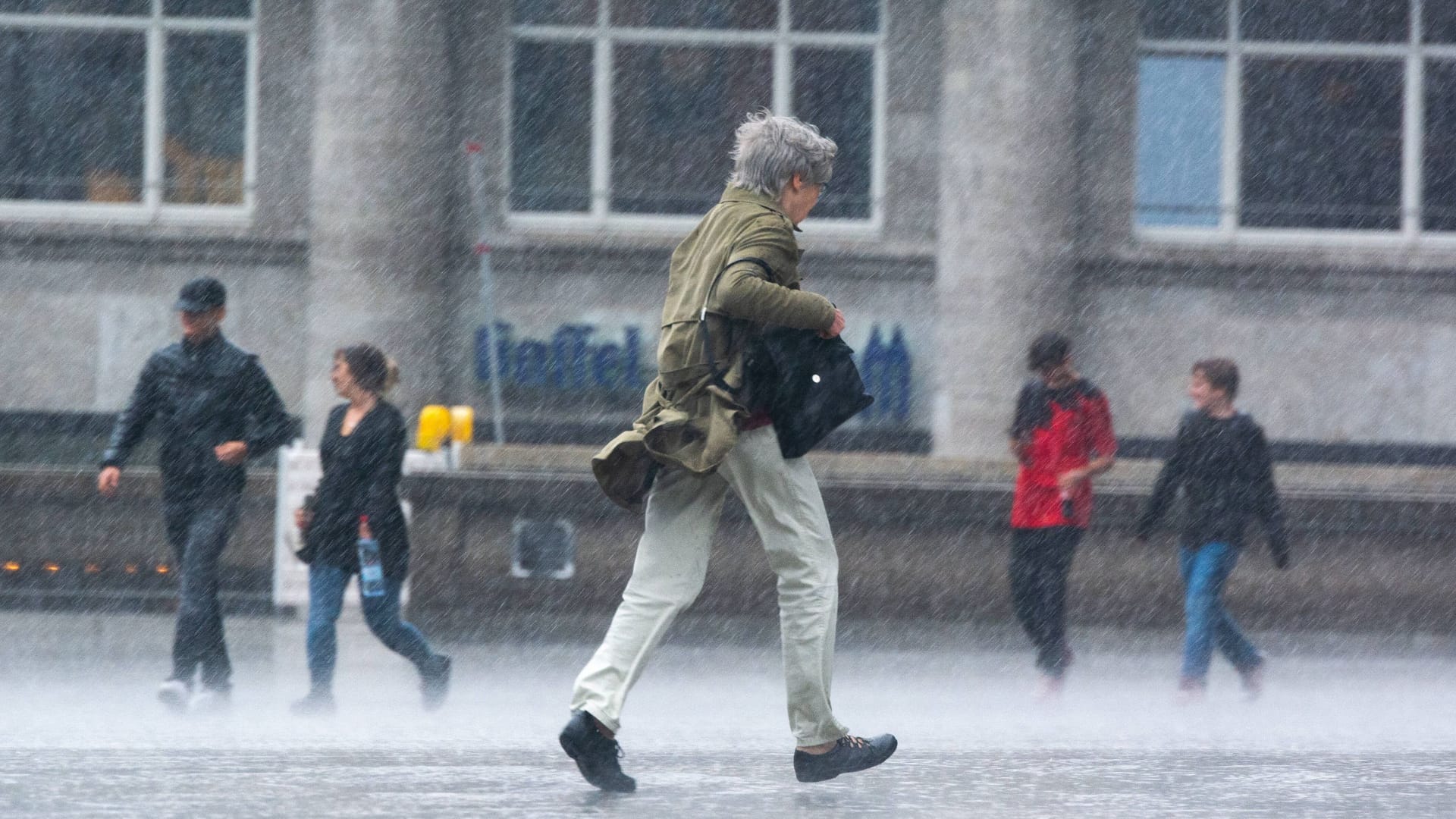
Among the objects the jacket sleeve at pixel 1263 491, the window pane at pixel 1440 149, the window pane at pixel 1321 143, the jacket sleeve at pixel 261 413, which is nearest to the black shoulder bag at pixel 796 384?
the jacket sleeve at pixel 261 413

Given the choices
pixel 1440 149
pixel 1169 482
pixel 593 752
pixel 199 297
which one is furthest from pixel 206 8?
pixel 593 752

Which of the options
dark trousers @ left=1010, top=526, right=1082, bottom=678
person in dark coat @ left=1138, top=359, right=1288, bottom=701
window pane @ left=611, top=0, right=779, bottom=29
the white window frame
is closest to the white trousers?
dark trousers @ left=1010, top=526, right=1082, bottom=678

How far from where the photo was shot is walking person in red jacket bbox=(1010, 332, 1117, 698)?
904 cm

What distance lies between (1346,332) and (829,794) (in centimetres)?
1047

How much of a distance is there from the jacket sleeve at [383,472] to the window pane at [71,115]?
7.92m

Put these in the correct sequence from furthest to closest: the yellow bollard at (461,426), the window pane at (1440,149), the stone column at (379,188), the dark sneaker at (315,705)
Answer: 1. the window pane at (1440,149)
2. the stone column at (379,188)
3. the yellow bollard at (461,426)
4. the dark sneaker at (315,705)

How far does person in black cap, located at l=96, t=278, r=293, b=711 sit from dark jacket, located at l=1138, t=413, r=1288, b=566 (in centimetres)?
421

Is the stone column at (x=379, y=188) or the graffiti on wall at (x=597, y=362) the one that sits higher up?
the stone column at (x=379, y=188)

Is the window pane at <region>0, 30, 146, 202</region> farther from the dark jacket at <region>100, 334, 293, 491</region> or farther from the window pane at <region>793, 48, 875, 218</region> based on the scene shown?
the dark jacket at <region>100, 334, 293, 491</region>

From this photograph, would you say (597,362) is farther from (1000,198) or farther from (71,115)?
(71,115)

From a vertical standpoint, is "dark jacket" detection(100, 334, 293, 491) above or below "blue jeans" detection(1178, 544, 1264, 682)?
above

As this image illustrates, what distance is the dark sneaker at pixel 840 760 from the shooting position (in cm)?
571

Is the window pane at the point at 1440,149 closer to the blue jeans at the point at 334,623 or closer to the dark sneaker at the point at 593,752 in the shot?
the blue jeans at the point at 334,623

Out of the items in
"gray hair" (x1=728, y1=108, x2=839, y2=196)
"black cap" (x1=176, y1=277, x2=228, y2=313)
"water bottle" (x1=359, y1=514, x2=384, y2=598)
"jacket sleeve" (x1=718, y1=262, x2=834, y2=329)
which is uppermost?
"gray hair" (x1=728, y1=108, x2=839, y2=196)
